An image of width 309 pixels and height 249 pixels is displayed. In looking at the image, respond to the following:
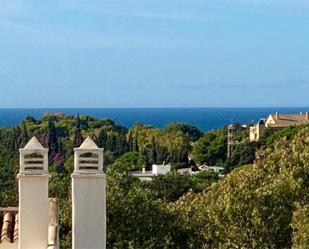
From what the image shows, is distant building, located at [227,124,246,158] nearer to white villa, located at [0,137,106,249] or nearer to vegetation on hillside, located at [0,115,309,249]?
vegetation on hillside, located at [0,115,309,249]

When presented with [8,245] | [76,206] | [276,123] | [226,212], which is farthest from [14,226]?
[276,123]

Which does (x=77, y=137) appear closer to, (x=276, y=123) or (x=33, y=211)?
(x=276, y=123)

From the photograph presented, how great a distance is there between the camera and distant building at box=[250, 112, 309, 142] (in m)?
86.8

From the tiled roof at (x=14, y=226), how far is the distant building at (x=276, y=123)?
72770 mm

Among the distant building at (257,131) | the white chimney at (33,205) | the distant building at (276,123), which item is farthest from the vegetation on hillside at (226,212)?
the distant building at (276,123)

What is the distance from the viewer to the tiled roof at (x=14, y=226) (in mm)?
10078

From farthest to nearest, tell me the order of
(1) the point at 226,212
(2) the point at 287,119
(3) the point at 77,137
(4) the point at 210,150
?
(2) the point at 287,119 → (3) the point at 77,137 → (4) the point at 210,150 → (1) the point at 226,212

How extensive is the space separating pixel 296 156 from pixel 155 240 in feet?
12.8

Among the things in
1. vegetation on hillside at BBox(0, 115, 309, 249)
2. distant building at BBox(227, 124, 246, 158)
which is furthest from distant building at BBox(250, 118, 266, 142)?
vegetation on hillside at BBox(0, 115, 309, 249)

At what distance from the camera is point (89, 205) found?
32.6 ft

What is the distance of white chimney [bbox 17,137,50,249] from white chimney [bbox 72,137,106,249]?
324 mm

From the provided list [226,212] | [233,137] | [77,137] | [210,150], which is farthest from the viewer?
[77,137]

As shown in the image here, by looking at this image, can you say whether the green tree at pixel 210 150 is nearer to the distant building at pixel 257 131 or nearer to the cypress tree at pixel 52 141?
the distant building at pixel 257 131

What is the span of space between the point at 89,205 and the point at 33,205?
609 millimetres
